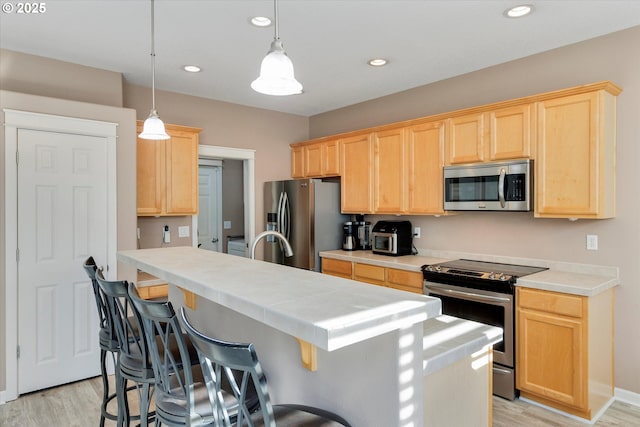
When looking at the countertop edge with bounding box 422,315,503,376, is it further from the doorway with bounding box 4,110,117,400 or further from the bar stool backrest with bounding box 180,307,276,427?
the doorway with bounding box 4,110,117,400

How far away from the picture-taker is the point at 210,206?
242 inches

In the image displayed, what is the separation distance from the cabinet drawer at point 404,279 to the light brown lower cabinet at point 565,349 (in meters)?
0.88

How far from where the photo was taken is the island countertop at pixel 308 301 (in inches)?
41.8

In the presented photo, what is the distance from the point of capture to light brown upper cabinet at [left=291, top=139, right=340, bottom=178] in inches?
190

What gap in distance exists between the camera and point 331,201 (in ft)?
15.7

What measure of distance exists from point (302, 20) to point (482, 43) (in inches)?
57.4

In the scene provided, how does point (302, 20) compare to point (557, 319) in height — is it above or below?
above

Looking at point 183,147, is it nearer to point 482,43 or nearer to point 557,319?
point 482,43

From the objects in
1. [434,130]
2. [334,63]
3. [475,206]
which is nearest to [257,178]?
[334,63]

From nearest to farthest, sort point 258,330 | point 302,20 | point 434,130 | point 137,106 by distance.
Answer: point 258,330
point 302,20
point 434,130
point 137,106

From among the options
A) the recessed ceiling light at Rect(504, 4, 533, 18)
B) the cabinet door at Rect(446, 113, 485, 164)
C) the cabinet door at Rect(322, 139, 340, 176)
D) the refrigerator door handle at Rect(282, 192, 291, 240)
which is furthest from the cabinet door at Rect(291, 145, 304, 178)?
the recessed ceiling light at Rect(504, 4, 533, 18)

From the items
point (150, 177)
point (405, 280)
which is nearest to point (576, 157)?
point (405, 280)

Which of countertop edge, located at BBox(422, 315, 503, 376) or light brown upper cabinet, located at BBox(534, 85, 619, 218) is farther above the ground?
light brown upper cabinet, located at BBox(534, 85, 619, 218)

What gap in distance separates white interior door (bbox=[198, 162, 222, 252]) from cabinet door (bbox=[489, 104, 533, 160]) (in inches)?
161
